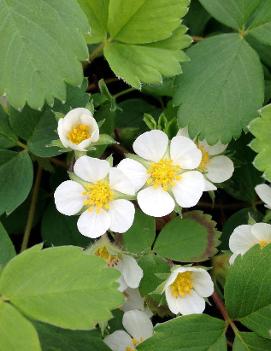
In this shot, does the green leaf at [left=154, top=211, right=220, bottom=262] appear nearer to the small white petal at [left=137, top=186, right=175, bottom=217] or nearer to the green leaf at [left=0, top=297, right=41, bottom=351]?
the small white petal at [left=137, top=186, right=175, bottom=217]

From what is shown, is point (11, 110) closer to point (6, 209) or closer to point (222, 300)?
point (6, 209)

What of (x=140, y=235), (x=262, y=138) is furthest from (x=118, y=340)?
(x=262, y=138)

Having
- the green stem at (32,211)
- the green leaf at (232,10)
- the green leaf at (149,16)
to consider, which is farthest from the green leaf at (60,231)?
the green leaf at (232,10)

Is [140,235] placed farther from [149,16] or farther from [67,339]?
[149,16]

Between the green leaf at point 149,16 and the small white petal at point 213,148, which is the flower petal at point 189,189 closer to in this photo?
the small white petal at point 213,148

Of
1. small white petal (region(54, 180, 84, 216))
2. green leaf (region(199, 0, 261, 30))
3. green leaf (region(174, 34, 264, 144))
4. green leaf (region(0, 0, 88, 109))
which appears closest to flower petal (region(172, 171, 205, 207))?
green leaf (region(174, 34, 264, 144))

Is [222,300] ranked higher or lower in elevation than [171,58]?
lower

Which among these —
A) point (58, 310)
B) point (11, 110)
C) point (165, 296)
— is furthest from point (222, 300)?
point (11, 110)
